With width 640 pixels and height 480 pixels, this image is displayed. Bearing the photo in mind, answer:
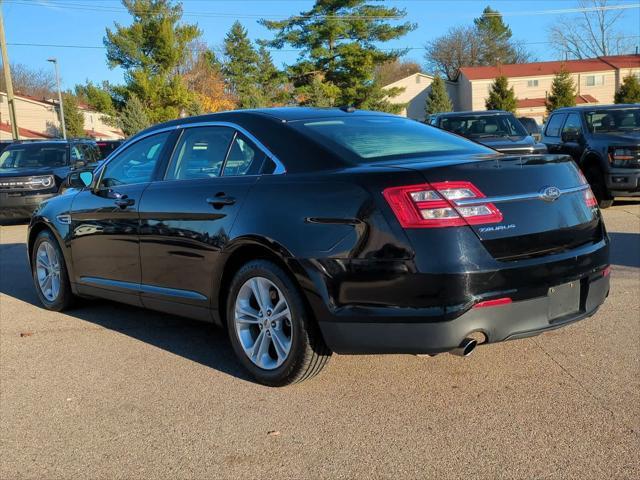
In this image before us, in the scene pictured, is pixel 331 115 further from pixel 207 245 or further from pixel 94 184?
pixel 94 184

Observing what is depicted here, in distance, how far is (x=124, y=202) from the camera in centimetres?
491

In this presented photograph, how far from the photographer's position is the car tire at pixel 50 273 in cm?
584

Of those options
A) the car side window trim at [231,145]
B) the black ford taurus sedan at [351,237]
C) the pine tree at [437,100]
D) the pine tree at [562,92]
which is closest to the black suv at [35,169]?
the car side window trim at [231,145]

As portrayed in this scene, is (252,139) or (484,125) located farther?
(484,125)

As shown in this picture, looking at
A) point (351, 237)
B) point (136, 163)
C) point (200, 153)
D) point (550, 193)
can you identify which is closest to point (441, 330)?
point (351, 237)

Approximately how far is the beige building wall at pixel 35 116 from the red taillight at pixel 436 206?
66.6 meters

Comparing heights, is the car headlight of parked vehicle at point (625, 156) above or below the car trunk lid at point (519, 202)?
below

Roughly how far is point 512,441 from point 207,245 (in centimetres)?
214

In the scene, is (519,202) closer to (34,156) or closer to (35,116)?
(34,156)

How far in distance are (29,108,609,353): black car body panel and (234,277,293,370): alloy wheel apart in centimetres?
20

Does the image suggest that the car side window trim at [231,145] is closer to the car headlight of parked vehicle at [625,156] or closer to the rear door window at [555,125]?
the car headlight of parked vehicle at [625,156]

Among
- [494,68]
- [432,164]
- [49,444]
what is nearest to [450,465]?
[432,164]

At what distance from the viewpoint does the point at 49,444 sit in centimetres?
335

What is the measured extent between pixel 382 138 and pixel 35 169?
11.1 meters
